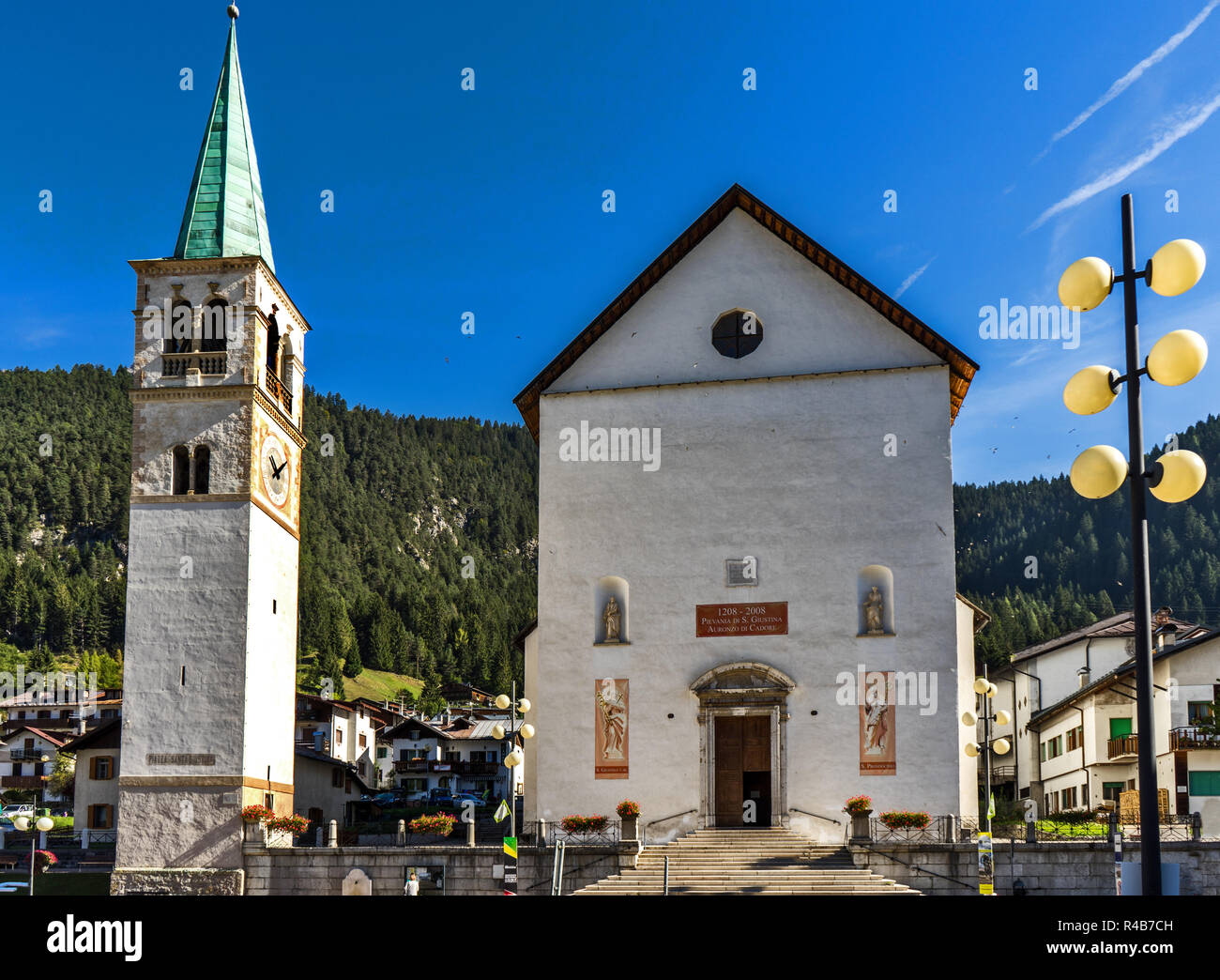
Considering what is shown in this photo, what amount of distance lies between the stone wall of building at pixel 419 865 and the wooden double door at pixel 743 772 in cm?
380

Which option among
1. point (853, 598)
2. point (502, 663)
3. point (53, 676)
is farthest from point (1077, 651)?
point (53, 676)

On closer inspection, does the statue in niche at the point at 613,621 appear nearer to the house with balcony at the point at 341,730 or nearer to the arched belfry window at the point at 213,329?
the arched belfry window at the point at 213,329

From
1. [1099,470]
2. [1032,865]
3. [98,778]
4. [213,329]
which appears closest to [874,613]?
[1032,865]

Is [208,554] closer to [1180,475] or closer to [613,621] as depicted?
[613,621]

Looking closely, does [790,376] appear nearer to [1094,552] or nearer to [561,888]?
[561,888]

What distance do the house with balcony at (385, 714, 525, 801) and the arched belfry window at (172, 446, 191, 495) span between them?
57.3 m

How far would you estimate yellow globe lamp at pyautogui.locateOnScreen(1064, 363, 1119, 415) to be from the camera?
11.2m

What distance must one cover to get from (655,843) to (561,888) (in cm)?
345


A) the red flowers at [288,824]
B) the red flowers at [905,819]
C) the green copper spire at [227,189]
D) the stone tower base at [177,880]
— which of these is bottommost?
the stone tower base at [177,880]

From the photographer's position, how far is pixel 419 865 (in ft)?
111

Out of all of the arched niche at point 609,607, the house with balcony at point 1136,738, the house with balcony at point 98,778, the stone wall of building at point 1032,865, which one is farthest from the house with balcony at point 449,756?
the stone wall of building at point 1032,865

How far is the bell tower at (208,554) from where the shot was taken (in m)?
37.5

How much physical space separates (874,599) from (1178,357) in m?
24.5

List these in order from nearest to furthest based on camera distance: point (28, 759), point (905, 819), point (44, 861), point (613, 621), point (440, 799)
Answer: point (905, 819) < point (613, 621) < point (44, 861) < point (440, 799) < point (28, 759)
